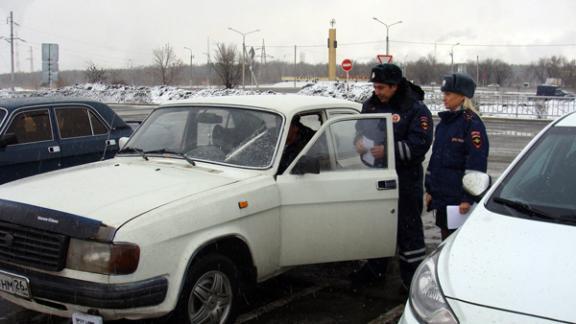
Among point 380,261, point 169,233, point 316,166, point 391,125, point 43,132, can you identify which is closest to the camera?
point 169,233

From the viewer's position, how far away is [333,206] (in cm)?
457

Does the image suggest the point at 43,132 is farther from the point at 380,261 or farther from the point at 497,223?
the point at 497,223

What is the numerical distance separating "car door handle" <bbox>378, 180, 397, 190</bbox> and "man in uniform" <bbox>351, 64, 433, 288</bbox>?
22 centimetres

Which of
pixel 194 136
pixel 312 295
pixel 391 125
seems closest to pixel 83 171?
pixel 194 136

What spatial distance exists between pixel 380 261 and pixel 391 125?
4.46 ft

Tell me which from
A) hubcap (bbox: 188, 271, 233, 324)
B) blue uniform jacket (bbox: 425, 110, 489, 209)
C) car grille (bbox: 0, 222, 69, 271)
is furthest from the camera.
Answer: blue uniform jacket (bbox: 425, 110, 489, 209)

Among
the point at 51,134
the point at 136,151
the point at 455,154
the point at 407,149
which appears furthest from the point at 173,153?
the point at 51,134

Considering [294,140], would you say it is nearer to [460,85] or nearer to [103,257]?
[460,85]

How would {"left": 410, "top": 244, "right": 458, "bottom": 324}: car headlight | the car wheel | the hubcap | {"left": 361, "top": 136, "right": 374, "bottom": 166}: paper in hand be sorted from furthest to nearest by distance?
{"left": 361, "top": 136, "right": 374, "bottom": 166}: paper in hand < the hubcap < the car wheel < {"left": 410, "top": 244, "right": 458, "bottom": 324}: car headlight

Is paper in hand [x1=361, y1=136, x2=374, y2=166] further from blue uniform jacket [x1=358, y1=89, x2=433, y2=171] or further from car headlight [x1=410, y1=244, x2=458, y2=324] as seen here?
car headlight [x1=410, y1=244, x2=458, y2=324]

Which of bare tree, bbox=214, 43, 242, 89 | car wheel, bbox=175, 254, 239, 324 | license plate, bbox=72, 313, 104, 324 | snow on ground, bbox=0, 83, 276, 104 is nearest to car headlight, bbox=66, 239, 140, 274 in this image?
license plate, bbox=72, 313, 104, 324

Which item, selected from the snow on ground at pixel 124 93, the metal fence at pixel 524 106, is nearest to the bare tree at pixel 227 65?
the snow on ground at pixel 124 93

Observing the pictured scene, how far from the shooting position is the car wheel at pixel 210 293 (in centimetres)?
371

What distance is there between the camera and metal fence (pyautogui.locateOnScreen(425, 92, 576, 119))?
90.3 ft
